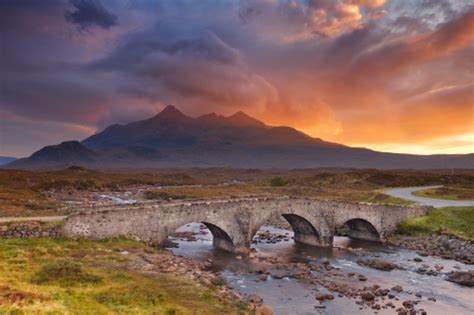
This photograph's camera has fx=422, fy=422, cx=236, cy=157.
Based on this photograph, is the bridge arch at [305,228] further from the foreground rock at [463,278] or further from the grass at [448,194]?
the grass at [448,194]

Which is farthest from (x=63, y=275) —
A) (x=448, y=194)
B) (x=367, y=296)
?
(x=448, y=194)

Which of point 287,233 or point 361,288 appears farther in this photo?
point 287,233

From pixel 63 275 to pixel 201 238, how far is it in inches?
1045

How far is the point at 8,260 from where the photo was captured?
2452 centimetres

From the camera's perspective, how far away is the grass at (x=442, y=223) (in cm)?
4850

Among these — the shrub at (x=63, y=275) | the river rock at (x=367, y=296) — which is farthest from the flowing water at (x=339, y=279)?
the shrub at (x=63, y=275)

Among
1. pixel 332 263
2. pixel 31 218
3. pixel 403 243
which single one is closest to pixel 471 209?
pixel 403 243

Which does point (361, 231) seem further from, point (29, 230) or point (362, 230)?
point (29, 230)

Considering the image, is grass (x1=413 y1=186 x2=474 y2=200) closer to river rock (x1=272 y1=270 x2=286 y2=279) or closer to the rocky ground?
the rocky ground

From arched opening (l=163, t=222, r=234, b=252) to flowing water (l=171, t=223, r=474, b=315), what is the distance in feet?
0.38

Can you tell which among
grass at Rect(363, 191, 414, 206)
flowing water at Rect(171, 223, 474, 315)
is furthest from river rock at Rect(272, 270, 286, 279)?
grass at Rect(363, 191, 414, 206)

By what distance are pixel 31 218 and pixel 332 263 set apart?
2578 centimetres

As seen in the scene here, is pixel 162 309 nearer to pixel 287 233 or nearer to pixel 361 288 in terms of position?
pixel 361 288

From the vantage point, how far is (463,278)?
33125 mm
